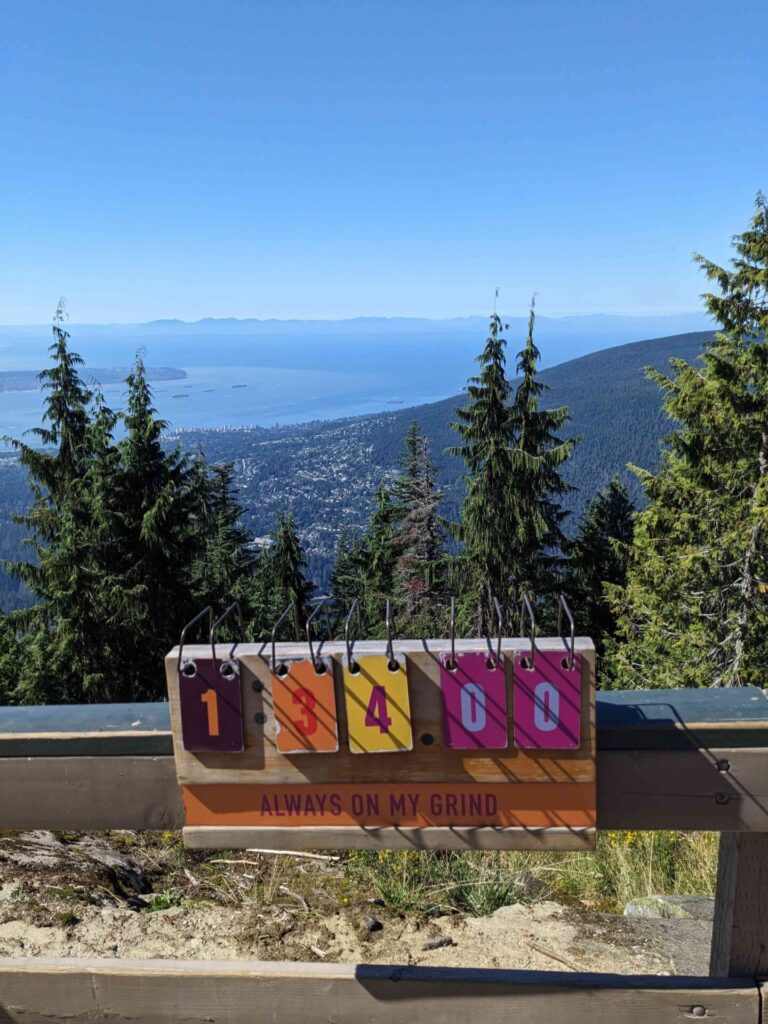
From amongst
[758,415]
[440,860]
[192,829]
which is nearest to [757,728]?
[192,829]

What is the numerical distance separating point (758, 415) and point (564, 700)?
14.5 metres

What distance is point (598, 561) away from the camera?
103 ft

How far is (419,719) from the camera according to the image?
147cm

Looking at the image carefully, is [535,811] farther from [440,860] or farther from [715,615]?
[715,615]

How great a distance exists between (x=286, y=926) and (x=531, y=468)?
62.1 ft

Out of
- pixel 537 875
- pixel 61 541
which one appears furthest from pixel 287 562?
pixel 537 875

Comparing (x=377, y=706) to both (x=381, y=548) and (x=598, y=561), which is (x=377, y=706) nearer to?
(x=598, y=561)

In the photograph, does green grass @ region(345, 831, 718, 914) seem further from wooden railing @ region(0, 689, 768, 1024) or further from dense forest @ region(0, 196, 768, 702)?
dense forest @ region(0, 196, 768, 702)

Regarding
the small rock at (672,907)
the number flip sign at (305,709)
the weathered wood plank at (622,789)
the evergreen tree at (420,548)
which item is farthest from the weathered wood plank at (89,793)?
the evergreen tree at (420,548)

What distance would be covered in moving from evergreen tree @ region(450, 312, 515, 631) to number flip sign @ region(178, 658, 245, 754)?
19.9 meters

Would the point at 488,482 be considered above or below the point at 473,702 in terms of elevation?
below

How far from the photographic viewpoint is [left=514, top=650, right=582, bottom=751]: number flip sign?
4.65 ft

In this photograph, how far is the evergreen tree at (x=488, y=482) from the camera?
848 inches

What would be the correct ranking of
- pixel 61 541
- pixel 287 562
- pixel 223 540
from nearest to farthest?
pixel 61 541, pixel 287 562, pixel 223 540
